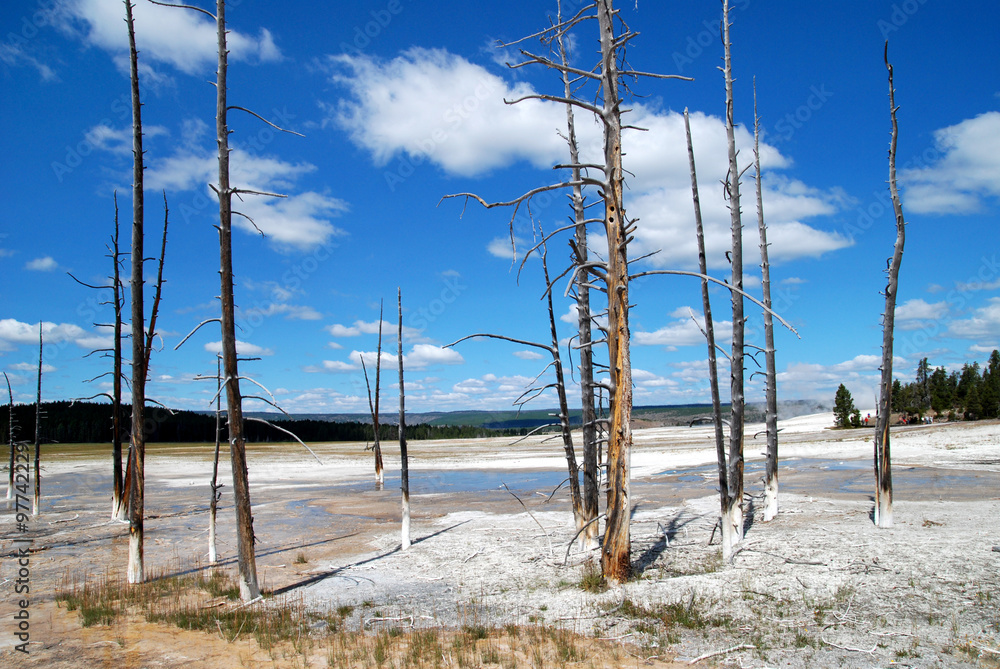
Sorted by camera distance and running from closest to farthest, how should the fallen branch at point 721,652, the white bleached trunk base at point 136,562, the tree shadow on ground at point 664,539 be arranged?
the fallen branch at point 721,652
the tree shadow on ground at point 664,539
the white bleached trunk base at point 136,562

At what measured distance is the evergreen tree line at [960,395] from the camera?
218ft

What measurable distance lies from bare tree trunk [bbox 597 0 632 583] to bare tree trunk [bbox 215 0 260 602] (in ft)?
19.8

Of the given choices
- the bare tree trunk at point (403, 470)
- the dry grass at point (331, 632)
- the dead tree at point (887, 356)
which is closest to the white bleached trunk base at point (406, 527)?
the bare tree trunk at point (403, 470)

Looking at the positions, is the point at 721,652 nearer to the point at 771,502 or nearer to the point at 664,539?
the point at 664,539

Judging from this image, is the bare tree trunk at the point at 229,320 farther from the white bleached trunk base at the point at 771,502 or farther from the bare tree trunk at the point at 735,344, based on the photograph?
the white bleached trunk base at the point at 771,502

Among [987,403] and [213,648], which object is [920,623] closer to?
[213,648]

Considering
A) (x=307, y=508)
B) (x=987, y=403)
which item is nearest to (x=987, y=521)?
(x=307, y=508)

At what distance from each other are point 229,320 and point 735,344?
944cm

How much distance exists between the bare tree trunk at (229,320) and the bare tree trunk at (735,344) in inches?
331

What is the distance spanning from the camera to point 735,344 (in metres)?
12.2

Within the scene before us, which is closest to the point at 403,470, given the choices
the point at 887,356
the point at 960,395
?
the point at 887,356

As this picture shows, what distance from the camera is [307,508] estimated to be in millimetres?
24953

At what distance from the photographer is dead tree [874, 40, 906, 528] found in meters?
12.5

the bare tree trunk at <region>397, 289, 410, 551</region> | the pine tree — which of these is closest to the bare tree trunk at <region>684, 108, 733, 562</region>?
the bare tree trunk at <region>397, 289, 410, 551</region>
